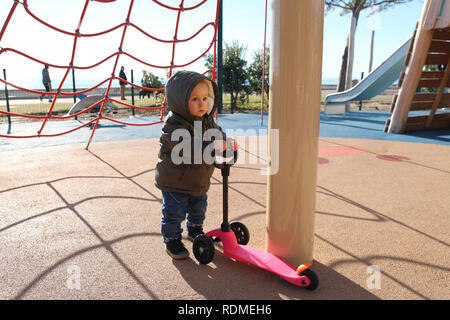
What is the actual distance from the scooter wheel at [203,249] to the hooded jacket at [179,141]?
0.28 meters

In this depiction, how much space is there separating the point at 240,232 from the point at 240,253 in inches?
10.7

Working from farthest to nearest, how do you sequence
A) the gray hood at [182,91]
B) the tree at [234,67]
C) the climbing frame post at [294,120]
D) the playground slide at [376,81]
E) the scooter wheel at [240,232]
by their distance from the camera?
the tree at [234,67]
the playground slide at [376,81]
the scooter wheel at [240,232]
the gray hood at [182,91]
the climbing frame post at [294,120]

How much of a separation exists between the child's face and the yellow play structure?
Answer: 19.3 ft

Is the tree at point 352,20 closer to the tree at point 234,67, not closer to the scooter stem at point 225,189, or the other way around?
the tree at point 234,67

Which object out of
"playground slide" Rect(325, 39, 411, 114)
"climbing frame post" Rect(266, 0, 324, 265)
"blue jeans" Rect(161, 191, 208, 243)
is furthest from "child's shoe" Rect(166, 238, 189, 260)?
"playground slide" Rect(325, 39, 411, 114)

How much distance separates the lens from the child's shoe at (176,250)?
2.13 metres

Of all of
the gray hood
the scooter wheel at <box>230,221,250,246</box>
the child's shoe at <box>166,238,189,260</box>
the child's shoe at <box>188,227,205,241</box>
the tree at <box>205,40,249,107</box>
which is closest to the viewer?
the gray hood

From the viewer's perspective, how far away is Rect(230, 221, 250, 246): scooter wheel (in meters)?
2.30

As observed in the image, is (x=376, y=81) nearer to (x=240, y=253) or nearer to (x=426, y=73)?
(x=426, y=73)

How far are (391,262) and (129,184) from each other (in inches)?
102

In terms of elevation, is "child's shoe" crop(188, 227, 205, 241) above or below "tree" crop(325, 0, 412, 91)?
below

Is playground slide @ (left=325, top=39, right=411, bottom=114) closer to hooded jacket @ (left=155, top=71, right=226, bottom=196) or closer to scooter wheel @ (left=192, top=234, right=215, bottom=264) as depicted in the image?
hooded jacket @ (left=155, top=71, right=226, bottom=196)

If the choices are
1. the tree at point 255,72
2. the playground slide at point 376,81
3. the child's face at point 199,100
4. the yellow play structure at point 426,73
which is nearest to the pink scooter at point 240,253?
the child's face at point 199,100

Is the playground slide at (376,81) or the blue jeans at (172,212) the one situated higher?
the playground slide at (376,81)
